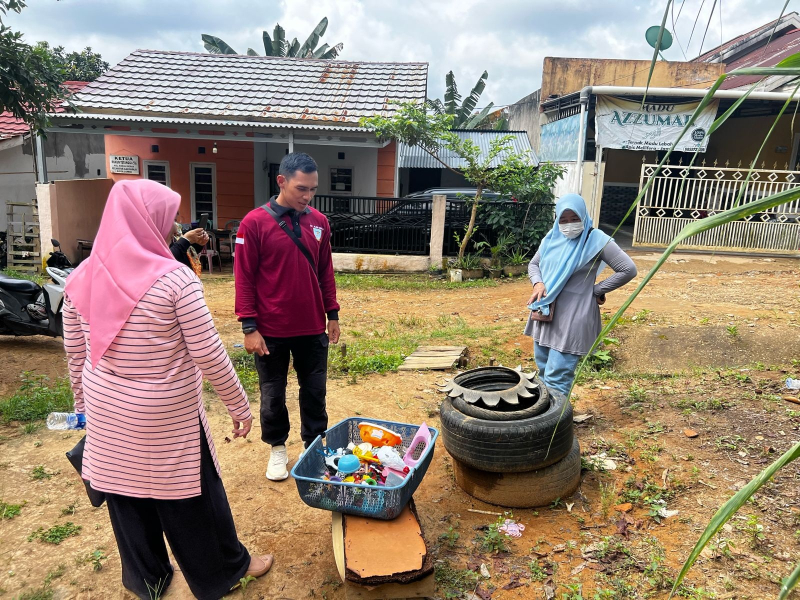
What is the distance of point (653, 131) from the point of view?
11828 millimetres

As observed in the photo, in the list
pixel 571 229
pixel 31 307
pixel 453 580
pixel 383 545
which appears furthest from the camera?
pixel 31 307

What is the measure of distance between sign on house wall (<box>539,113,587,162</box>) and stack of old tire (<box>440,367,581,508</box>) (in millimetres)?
9838

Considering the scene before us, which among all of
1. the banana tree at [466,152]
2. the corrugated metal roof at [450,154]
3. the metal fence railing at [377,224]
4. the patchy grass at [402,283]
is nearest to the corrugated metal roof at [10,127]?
the metal fence railing at [377,224]

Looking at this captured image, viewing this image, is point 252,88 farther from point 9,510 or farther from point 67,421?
point 67,421

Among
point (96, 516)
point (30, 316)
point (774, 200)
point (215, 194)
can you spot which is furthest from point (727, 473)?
point (215, 194)

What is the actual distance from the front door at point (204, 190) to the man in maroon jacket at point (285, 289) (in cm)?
1085

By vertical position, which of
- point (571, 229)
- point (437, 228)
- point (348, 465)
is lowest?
point (348, 465)

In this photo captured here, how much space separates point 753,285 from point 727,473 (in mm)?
6917

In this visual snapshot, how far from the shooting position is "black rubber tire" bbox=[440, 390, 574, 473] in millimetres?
3043

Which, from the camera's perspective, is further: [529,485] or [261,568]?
[529,485]

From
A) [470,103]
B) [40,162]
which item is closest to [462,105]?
[470,103]

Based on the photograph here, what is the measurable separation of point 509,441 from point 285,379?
138cm

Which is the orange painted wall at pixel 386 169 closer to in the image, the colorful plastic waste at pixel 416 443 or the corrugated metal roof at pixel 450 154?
the corrugated metal roof at pixel 450 154

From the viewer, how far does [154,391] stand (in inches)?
86.7
